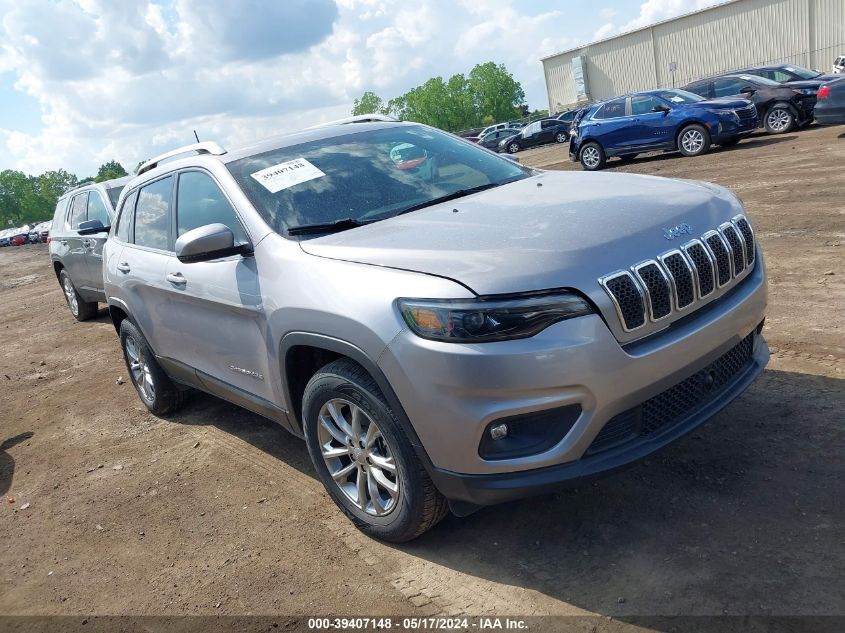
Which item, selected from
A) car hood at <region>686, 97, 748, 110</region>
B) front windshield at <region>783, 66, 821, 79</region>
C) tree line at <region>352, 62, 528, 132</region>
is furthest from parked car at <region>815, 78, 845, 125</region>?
tree line at <region>352, 62, 528, 132</region>

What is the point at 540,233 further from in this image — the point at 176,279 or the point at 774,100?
the point at 774,100

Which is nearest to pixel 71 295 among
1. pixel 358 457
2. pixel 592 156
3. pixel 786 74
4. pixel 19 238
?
pixel 358 457

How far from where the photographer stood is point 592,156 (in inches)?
679

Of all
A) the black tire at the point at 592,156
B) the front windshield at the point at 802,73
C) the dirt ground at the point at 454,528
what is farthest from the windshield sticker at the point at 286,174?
the front windshield at the point at 802,73

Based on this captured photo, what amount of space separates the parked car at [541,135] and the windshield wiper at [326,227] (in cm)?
3367

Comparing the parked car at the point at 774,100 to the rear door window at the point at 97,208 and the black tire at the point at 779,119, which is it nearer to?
the black tire at the point at 779,119

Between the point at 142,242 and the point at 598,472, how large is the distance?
142 inches

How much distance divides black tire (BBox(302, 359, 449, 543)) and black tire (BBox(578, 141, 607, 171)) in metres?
14.9

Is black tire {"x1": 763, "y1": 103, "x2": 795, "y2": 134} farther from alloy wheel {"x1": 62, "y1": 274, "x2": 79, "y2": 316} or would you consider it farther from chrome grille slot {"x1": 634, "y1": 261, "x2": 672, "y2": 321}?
chrome grille slot {"x1": 634, "y1": 261, "x2": 672, "y2": 321}

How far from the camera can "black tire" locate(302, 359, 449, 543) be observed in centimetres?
297

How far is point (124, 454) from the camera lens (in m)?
5.15

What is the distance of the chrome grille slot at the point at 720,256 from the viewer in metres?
3.08

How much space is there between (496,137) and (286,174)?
133ft

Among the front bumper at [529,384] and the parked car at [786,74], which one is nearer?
the front bumper at [529,384]
